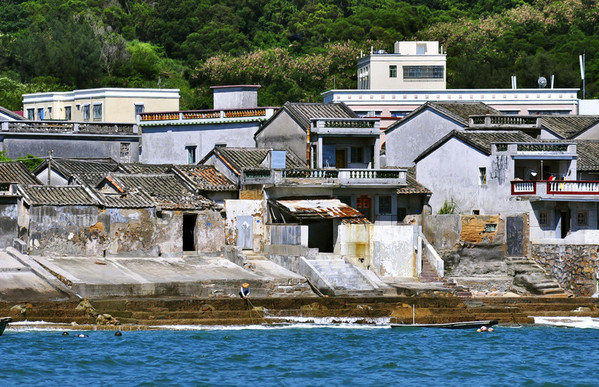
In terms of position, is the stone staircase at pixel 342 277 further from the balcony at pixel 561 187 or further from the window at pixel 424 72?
the window at pixel 424 72

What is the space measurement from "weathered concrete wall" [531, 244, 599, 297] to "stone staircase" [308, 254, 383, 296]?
9747mm

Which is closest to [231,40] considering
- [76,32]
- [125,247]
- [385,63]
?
[76,32]

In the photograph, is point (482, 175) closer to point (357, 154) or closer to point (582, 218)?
point (582, 218)

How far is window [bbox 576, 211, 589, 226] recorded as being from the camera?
Answer: 60.7 meters

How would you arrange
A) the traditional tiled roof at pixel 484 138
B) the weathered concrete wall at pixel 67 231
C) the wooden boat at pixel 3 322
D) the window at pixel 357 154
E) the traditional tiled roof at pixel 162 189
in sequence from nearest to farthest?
the wooden boat at pixel 3 322
the weathered concrete wall at pixel 67 231
the traditional tiled roof at pixel 162 189
the traditional tiled roof at pixel 484 138
the window at pixel 357 154

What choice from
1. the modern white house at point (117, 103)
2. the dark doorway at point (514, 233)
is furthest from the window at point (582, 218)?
the modern white house at point (117, 103)

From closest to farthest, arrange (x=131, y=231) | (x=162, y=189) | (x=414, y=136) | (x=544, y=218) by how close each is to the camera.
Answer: (x=131, y=231) → (x=162, y=189) → (x=544, y=218) → (x=414, y=136)

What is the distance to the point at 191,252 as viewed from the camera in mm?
57438

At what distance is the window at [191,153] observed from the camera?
6888 centimetres

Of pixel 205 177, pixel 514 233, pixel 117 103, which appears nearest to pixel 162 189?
pixel 205 177

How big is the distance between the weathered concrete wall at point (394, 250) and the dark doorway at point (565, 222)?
309 inches

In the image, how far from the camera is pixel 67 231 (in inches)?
2133

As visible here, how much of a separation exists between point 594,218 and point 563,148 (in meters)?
3.69

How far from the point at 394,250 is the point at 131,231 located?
11.8m
